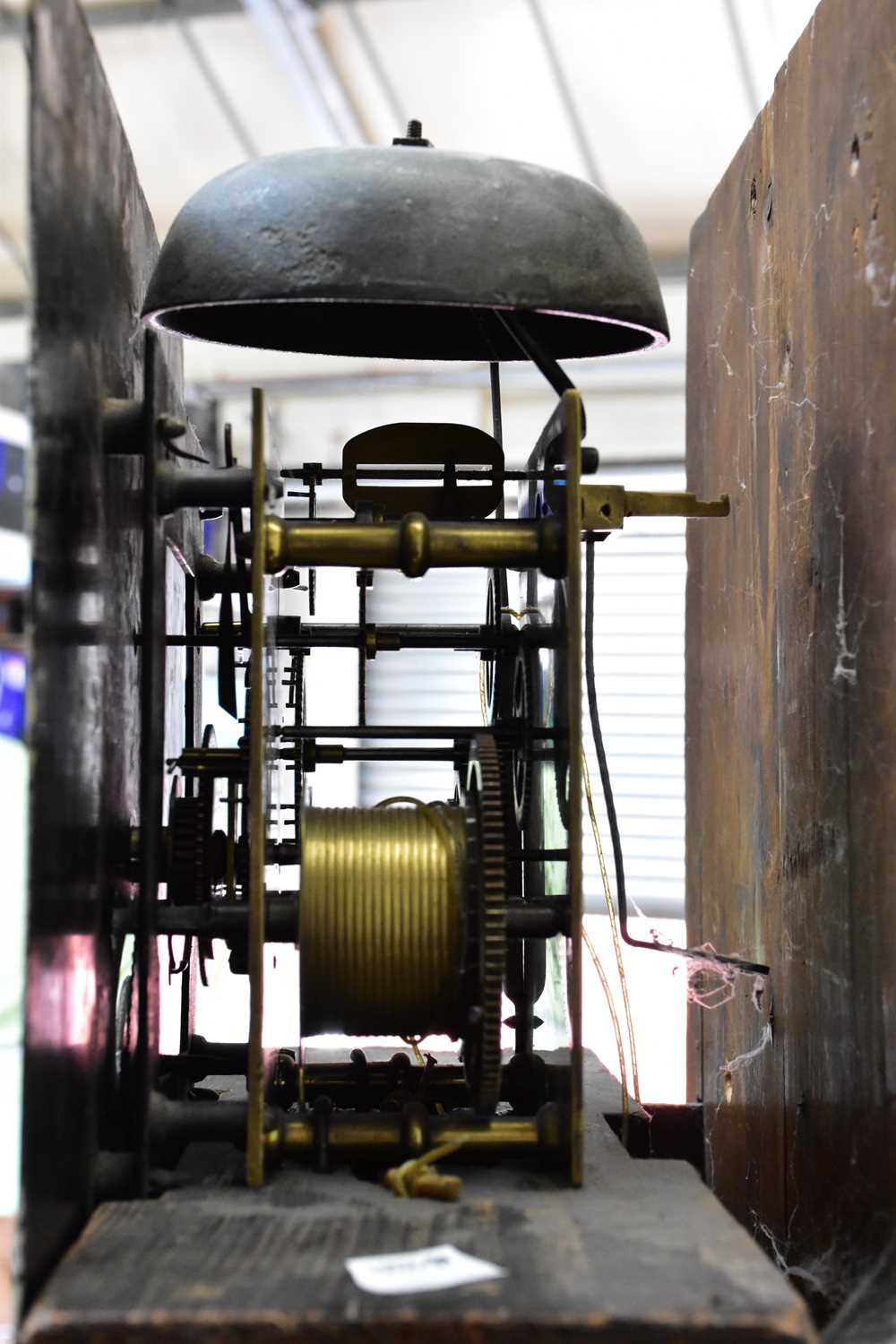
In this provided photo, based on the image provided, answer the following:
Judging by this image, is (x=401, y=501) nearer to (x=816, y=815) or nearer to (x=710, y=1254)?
(x=816, y=815)

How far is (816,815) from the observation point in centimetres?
205

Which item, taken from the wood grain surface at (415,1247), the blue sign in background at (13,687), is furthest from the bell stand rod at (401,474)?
the wood grain surface at (415,1247)

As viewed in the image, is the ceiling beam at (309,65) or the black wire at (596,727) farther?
the ceiling beam at (309,65)

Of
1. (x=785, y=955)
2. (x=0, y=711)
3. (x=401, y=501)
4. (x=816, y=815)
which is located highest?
(x=401, y=501)

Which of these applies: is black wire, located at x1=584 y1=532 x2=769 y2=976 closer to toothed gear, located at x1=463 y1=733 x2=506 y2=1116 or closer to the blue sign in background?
toothed gear, located at x1=463 y1=733 x2=506 y2=1116

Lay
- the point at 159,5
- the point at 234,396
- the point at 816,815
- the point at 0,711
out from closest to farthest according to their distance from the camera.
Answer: the point at 0,711, the point at 816,815, the point at 159,5, the point at 234,396

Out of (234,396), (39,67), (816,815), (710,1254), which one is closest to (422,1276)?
(710,1254)

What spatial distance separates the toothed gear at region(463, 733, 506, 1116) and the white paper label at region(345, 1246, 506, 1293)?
0.83 ft

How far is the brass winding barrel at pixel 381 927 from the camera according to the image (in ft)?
5.49

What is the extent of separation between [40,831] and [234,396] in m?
5.68

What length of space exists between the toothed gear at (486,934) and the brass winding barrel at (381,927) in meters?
0.02

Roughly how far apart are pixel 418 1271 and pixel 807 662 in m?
1.08

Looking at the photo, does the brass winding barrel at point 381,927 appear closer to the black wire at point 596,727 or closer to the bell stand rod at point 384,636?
the black wire at point 596,727

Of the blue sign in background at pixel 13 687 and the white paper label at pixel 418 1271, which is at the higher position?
the blue sign in background at pixel 13 687
